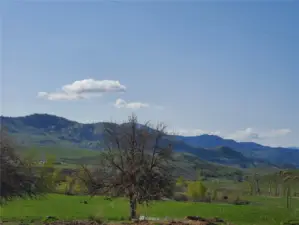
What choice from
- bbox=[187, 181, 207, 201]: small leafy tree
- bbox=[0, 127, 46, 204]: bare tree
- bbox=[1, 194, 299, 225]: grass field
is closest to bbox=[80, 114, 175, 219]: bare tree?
bbox=[1, 194, 299, 225]: grass field

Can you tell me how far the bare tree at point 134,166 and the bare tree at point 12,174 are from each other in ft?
50.9

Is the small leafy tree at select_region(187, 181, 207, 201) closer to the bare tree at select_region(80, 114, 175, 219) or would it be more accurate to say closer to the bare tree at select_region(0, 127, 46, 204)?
the bare tree at select_region(80, 114, 175, 219)

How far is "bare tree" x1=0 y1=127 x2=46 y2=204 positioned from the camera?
27.1 metres

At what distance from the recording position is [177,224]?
32.0m

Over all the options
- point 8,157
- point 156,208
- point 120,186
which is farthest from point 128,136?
point 156,208

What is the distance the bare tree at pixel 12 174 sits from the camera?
1066 inches

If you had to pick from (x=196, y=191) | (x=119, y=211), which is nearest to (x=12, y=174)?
(x=119, y=211)

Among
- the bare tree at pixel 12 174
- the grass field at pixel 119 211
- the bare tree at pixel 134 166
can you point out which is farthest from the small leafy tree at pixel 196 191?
the bare tree at pixel 12 174

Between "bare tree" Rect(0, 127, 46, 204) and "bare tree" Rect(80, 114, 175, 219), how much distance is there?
50.9ft

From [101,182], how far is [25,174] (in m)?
18.2

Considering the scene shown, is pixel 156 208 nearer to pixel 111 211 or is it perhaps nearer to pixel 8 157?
pixel 111 211

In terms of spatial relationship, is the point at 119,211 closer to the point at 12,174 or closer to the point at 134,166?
the point at 134,166

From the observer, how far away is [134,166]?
44156 mm

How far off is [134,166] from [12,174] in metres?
18.2
